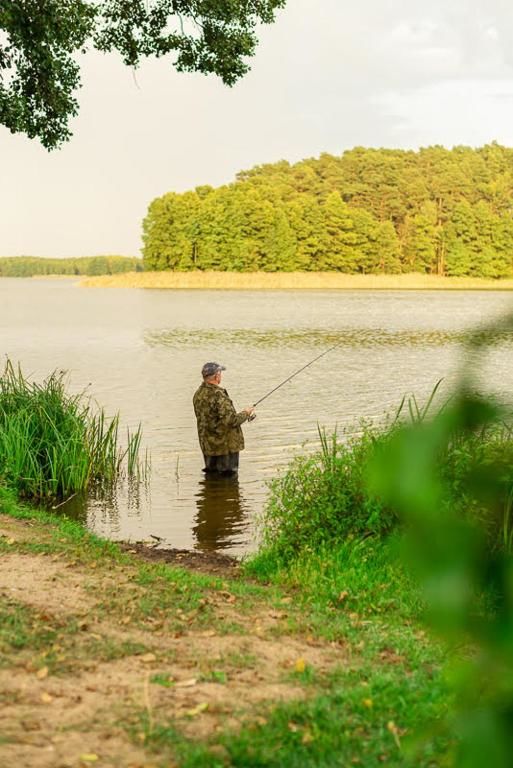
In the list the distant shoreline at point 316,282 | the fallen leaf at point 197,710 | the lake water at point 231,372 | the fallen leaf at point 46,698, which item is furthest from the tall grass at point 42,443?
the distant shoreline at point 316,282

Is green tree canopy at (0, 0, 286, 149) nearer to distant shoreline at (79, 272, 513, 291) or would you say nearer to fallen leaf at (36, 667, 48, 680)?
fallen leaf at (36, 667, 48, 680)

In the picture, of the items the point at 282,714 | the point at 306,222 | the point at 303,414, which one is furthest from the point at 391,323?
the point at 306,222

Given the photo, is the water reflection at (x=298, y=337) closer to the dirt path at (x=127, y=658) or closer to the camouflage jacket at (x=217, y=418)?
the camouflage jacket at (x=217, y=418)

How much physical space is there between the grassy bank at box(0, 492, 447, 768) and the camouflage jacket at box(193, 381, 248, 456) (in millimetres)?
5838

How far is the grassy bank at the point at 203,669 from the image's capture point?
14.5 feet

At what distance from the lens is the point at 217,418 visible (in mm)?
14539

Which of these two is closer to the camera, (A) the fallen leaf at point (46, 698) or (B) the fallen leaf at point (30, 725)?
(B) the fallen leaf at point (30, 725)

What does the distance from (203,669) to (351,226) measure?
444 ft

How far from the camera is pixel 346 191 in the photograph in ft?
496

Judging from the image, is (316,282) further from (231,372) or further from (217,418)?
(217,418)

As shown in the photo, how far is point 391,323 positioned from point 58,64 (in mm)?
52552

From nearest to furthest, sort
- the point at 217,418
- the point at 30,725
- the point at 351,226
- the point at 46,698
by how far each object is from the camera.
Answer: the point at 30,725 → the point at 46,698 → the point at 217,418 → the point at 351,226

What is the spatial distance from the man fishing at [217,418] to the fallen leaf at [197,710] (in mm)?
9217

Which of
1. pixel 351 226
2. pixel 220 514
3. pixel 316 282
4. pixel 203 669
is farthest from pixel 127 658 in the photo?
pixel 351 226
